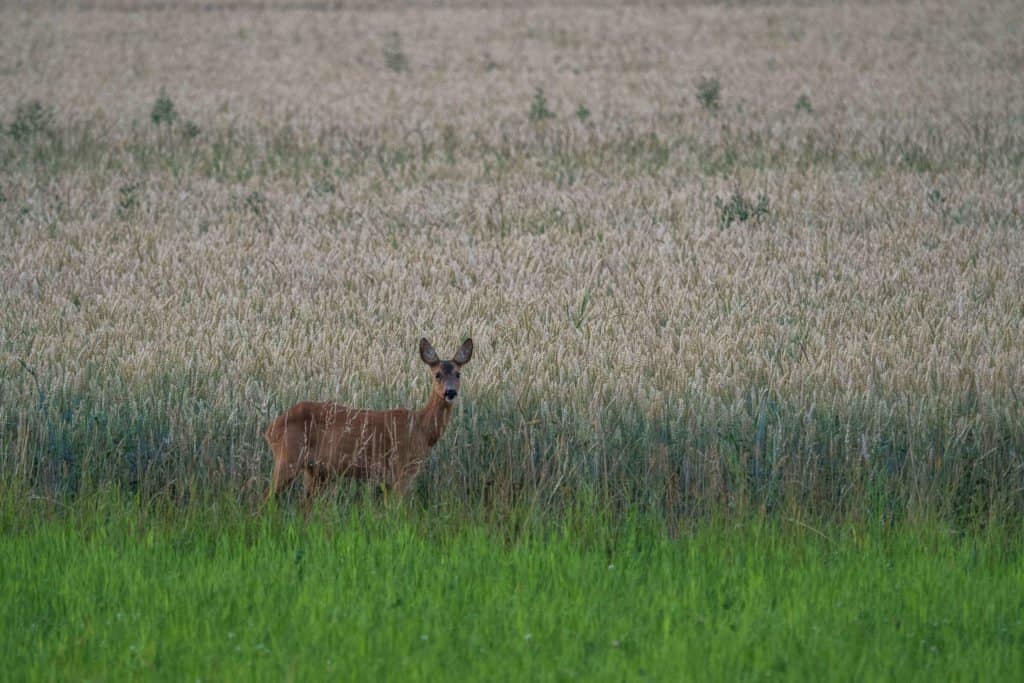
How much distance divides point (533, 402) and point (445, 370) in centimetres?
95

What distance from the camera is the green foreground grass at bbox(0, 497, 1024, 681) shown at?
4.84 meters

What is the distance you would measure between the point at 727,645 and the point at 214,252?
880cm

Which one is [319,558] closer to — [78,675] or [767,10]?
[78,675]

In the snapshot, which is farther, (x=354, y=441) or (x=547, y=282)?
(x=547, y=282)

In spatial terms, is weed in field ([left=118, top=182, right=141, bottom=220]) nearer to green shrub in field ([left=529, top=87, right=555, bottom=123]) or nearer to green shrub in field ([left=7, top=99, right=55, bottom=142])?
green shrub in field ([left=7, top=99, right=55, bottom=142])

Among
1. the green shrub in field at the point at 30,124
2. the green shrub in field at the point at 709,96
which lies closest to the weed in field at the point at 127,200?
the green shrub in field at the point at 30,124

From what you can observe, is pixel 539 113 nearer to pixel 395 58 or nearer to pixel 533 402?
pixel 395 58

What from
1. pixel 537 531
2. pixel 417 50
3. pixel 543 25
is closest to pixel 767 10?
pixel 543 25

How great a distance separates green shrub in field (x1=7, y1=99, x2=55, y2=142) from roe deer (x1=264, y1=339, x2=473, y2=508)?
14.9 metres

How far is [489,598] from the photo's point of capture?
214 inches

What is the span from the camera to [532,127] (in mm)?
21578

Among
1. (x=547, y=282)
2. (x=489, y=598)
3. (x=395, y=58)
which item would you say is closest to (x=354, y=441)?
(x=489, y=598)

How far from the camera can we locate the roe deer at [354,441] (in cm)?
671

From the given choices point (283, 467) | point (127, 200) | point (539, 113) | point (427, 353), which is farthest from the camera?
point (539, 113)
